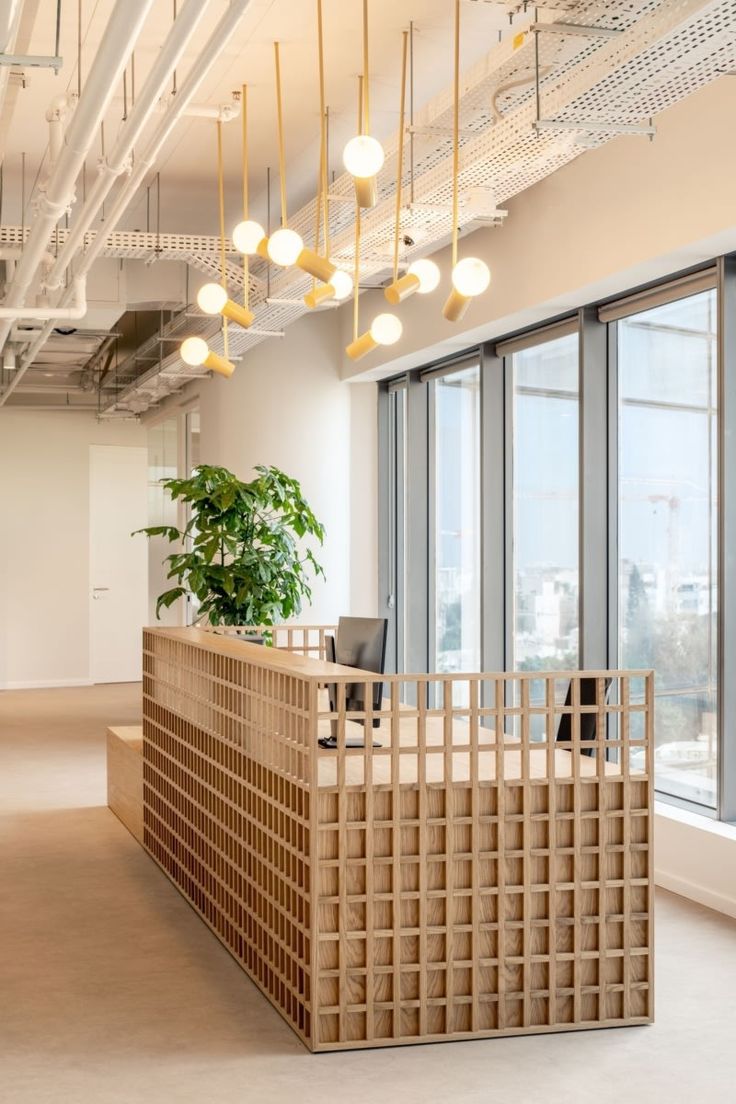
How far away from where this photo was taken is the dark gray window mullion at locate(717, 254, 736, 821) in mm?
5910

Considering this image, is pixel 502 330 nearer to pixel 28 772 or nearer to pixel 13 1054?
pixel 28 772

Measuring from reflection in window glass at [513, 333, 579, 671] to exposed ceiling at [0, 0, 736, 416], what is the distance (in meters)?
1.13

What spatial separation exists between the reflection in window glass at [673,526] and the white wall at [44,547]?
9063 mm

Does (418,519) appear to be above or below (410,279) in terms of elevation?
below

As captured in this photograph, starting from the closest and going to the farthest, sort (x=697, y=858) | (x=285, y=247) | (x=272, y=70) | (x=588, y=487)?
(x=285, y=247) < (x=697, y=858) < (x=272, y=70) < (x=588, y=487)

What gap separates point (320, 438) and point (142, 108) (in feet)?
19.2

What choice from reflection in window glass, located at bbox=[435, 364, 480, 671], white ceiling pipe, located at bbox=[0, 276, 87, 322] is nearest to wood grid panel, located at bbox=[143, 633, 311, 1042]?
white ceiling pipe, located at bbox=[0, 276, 87, 322]

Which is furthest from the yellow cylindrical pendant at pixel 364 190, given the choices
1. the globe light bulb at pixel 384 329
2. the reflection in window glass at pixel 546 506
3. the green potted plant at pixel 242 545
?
the green potted plant at pixel 242 545

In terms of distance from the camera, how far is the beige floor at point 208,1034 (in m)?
3.71

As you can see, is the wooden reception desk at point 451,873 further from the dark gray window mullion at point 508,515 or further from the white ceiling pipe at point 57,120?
the dark gray window mullion at point 508,515

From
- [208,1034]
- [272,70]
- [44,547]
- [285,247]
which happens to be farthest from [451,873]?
[44,547]

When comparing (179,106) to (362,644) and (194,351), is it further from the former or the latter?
(362,644)

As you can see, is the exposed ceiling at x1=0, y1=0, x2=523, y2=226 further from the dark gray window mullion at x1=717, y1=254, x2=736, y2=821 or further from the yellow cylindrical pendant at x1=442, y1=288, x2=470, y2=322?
the dark gray window mullion at x1=717, y1=254, x2=736, y2=821

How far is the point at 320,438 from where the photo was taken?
10273 mm
